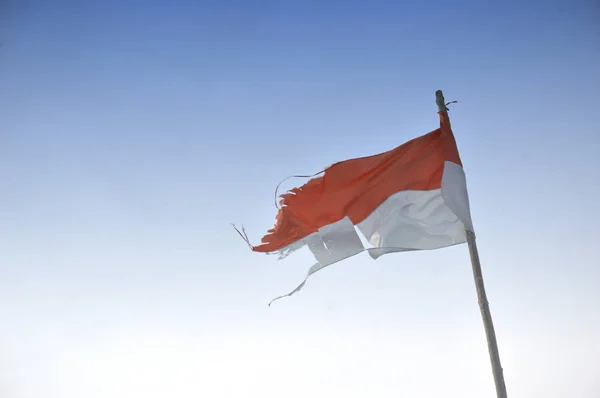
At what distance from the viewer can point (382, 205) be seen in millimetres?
9953

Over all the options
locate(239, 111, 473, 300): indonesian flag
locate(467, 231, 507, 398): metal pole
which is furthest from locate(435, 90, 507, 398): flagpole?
locate(239, 111, 473, 300): indonesian flag

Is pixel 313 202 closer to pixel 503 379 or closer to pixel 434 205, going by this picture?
pixel 434 205

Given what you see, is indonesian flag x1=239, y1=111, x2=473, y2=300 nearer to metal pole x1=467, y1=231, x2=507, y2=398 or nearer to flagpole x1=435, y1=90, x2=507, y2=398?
flagpole x1=435, y1=90, x2=507, y2=398

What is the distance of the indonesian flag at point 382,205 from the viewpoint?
30.8 feet

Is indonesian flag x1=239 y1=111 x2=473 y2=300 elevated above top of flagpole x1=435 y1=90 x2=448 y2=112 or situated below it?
below

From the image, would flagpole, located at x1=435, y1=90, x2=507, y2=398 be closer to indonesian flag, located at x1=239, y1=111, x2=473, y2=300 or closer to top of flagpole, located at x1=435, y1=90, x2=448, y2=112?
indonesian flag, located at x1=239, y1=111, x2=473, y2=300

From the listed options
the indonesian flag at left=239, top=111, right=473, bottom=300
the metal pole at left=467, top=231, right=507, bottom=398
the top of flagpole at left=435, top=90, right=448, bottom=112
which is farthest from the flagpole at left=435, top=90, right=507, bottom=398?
the top of flagpole at left=435, top=90, right=448, bottom=112

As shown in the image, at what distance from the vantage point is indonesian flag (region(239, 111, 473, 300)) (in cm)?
940

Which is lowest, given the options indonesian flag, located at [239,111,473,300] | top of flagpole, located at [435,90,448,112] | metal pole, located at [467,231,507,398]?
metal pole, located at [467,231,507,398]

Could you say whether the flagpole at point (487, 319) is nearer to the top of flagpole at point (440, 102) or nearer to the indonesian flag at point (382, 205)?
the indonesian flag at point (382, 205)

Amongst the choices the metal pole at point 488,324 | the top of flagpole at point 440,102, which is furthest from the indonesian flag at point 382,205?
the metal pole at point 488,324

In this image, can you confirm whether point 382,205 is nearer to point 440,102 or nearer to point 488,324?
point 440,102

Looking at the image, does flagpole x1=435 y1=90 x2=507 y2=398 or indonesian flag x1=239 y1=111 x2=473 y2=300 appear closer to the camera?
flagpole x1=435 y1=90 x2=507 y2=398

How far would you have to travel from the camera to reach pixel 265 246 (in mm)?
10227
